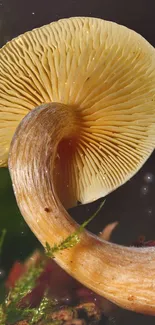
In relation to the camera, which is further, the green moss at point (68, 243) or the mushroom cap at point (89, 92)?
the mushroom cap at point (89, 92)

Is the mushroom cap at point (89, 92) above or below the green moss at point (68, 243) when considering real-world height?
above

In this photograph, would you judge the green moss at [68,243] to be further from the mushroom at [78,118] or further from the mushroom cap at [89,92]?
the mushroom cap at [89,92]

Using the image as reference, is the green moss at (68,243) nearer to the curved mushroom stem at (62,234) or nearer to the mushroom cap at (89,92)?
the curved mushroom stem at (62,234)

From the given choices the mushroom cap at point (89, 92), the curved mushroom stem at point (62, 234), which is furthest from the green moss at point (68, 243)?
the mushroom cap at point (89, 92)

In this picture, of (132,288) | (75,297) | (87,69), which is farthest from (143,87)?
(75,297)

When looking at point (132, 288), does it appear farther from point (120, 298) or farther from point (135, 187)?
point (135, 187)

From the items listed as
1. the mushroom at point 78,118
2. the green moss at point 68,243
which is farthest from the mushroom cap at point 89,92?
the green moss at point 68,243

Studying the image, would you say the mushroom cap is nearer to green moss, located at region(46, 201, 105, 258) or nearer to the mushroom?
the mushroom

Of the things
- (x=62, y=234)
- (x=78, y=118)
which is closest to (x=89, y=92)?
(x=78, y=118)
